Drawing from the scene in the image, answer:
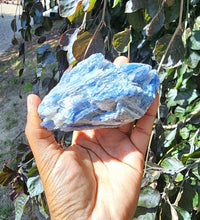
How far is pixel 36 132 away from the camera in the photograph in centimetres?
69

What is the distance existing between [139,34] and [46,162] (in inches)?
34.6

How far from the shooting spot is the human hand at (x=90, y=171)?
27.5 inches

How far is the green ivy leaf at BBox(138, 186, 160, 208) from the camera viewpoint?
759 mm

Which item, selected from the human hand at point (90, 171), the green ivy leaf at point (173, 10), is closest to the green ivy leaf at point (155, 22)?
the green ivy leaf at point (173, 10)

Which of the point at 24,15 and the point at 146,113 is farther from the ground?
the point at 24,15

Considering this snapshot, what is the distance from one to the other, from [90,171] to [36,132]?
227mm

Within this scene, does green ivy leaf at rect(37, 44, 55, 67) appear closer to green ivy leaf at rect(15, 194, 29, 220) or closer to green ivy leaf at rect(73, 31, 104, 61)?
green ivy leaf at rect(73, 31, 104, 61)

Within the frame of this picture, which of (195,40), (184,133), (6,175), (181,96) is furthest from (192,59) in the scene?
(6,175)

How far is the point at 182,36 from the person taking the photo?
0.79 metres

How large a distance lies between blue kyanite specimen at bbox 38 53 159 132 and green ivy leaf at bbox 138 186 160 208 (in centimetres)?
25

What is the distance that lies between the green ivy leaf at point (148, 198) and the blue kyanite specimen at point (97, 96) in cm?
25

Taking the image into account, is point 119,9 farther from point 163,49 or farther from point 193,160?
point 193,160

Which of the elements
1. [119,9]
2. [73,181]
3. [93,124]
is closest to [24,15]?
[119,9]

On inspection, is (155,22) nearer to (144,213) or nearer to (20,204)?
(144,213)
